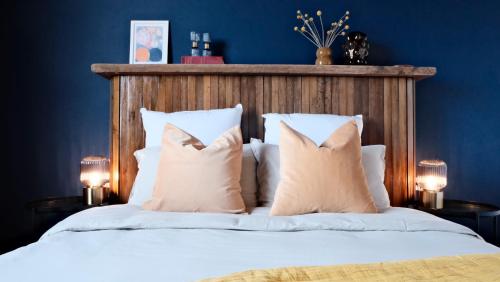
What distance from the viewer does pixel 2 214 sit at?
8.84 feet

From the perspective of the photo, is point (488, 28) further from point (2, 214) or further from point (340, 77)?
point (2, 214)

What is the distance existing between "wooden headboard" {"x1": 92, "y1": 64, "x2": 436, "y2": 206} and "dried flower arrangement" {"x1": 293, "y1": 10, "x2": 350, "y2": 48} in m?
0.28

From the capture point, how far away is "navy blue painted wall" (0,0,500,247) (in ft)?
8.79

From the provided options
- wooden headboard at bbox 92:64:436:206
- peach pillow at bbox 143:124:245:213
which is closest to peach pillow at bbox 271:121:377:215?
peach pillow at bbox 143:124:245:213

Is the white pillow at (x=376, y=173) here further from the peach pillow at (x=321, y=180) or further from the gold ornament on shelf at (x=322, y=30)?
the gold ornament on shelf at (x=322, y=30)

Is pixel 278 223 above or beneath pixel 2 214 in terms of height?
above

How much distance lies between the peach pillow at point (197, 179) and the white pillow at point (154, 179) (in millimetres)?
173

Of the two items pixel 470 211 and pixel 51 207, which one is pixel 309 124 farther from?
pixel 51 207

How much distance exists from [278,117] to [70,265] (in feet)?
4.92

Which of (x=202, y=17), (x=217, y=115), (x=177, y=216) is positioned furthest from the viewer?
(x=202, y=17)

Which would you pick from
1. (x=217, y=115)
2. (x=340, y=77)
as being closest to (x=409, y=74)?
(x=340, y=77)

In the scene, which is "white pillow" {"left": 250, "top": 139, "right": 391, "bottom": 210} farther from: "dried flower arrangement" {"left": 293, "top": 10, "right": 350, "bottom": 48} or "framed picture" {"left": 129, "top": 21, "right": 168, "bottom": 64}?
"framed picture" {"left": 129, "top": 21, "right": 168, "bottom": 64}

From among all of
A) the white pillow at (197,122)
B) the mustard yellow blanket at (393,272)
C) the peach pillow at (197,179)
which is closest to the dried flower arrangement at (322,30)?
the white pillow at (197,122)

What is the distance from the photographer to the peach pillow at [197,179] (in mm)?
1819
